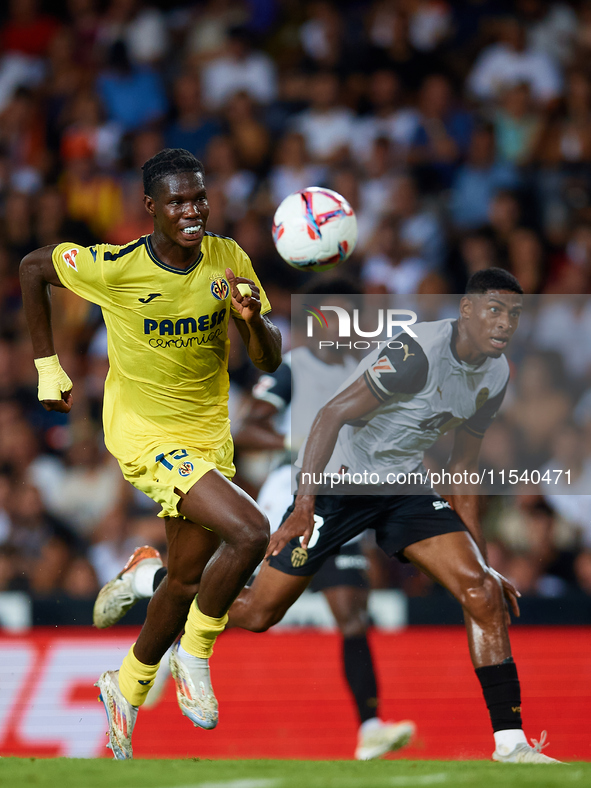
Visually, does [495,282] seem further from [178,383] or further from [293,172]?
[293,172]

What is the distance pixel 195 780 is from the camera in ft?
13.0

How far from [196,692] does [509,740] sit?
1506 mm

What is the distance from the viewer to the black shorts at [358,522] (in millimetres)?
5449

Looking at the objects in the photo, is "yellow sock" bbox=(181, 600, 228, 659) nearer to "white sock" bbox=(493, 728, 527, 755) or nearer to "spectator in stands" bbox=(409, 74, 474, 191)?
"white sock" bbox=(493, 728, 527, 755)

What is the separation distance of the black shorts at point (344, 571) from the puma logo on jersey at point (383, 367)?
1314 millimetres

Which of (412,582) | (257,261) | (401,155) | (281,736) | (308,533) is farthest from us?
(401,155)

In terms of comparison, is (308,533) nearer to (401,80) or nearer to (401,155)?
(401,155)

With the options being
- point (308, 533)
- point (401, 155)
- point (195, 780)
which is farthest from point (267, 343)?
point (401, 155)

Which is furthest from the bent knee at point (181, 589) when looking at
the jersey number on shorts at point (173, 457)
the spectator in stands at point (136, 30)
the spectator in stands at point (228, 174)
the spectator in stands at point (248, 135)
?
the spectator in stands at point (136, 30)

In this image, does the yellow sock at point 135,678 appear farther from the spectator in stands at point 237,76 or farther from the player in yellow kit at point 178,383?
the spectator in stands at point 237,76

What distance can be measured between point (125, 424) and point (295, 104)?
270 inches

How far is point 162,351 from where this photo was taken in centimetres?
490

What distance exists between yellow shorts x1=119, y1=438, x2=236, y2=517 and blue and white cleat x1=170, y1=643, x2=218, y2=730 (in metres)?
0.72

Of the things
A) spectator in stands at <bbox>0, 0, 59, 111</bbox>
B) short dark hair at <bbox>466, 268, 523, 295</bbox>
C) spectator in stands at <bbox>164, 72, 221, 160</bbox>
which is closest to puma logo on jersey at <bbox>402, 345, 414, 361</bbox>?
short dark hair at <bbox>466, 268, 523, 295</bbox>
